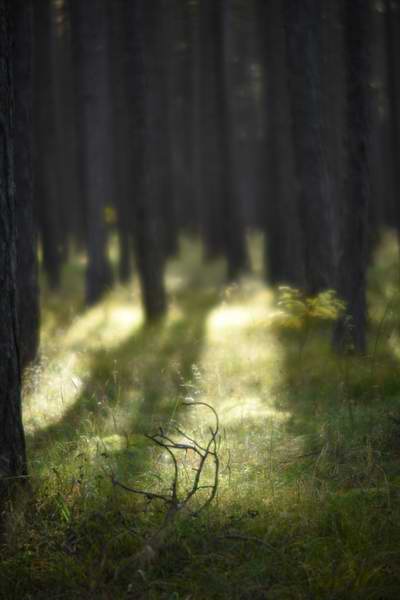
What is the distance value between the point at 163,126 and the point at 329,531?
53.5 ft

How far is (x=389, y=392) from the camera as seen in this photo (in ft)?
20.6

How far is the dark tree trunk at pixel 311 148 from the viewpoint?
933cm

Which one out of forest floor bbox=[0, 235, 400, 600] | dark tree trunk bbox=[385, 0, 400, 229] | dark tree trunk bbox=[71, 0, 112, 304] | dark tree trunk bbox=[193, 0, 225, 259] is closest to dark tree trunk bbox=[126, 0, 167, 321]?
dark tree trunk bbox=[71, 0, 112, 304]

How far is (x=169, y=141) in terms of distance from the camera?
19.0m

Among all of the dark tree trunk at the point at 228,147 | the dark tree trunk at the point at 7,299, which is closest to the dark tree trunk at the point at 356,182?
the dark tree trunk at the point at 7,299

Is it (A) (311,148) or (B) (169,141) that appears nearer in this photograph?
(A) (311,148)

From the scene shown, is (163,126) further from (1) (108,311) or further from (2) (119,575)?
(2) (119,575)

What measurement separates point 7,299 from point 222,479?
7.10ft

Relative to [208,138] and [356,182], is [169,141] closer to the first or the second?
[208,138]

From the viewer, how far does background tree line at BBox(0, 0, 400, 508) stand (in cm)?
762

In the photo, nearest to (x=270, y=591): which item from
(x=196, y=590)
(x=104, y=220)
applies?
(x=196, y=590)

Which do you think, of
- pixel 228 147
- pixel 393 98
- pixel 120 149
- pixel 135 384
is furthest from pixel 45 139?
pixel 135 384

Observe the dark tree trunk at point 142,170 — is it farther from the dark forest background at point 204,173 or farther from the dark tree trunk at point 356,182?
the dark tree trunk at point 356,182

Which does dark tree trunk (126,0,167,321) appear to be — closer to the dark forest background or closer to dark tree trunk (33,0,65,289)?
the dark forest background
